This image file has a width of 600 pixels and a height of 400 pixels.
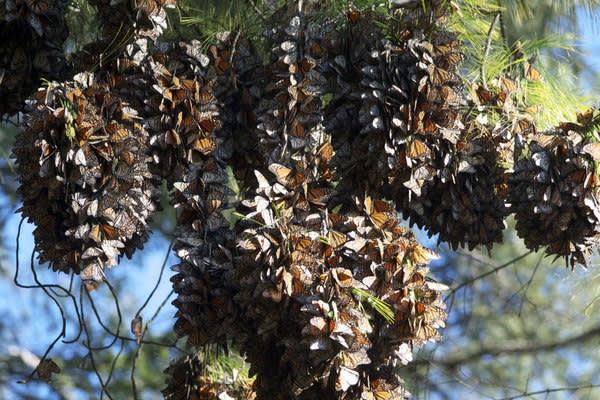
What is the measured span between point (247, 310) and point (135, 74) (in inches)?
16.8

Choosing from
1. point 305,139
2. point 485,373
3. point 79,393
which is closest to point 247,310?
point 305,139

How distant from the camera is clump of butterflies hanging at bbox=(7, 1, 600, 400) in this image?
1035 millimetres

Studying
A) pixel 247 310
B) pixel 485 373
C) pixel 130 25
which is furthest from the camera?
pixel 485 373

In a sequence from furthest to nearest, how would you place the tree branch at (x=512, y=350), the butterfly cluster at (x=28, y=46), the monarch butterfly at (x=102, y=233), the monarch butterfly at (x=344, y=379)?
the tree branch at (x=512, y=350) → the butterfly cluster at (x=28, y=46) → the monarch butterfly at (x=102, y=233) → the monarch butterfly at (x=344, y=379)

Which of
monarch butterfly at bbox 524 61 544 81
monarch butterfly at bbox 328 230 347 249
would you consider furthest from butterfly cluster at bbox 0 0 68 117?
monarch butterfly at bbox 524 61 544 81

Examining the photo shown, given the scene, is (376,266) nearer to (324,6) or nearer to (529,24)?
(324,6)

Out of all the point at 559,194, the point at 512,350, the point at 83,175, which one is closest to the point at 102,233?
the point at 83,175

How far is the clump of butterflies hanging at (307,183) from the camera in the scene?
104 centimetres

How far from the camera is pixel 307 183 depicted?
112 cm

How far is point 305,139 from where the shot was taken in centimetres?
112

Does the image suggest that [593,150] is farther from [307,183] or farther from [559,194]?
[307,183]

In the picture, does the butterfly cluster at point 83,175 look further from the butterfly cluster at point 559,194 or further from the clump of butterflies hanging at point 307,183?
the butterfly cluster at point 559,194

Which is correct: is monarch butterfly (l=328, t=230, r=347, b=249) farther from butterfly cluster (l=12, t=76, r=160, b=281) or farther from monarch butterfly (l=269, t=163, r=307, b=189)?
butterfly cluster (l=12, t=76, r=160, b=281)

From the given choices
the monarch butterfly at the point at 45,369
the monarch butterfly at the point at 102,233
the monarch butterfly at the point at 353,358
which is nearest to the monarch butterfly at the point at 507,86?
→ the monarch butterfly at the point at 353,358
